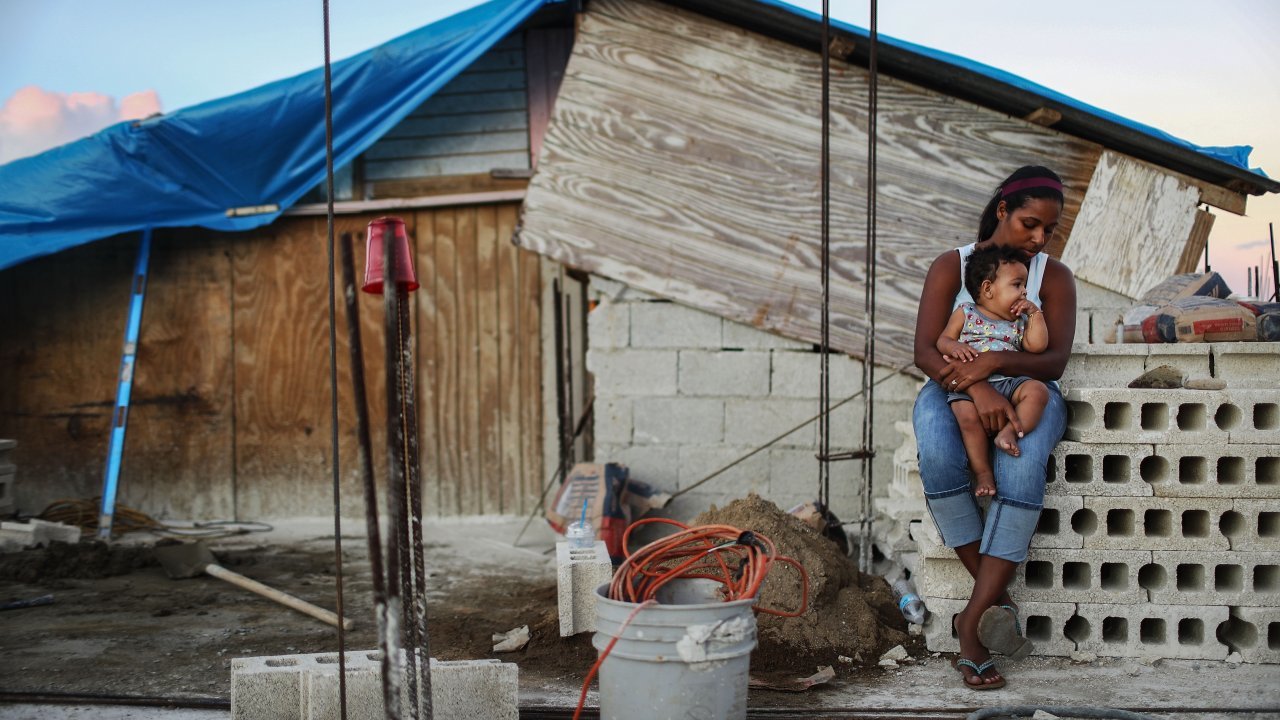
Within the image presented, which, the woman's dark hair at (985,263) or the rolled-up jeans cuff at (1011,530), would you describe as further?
the woman's dark hair at (985,263)

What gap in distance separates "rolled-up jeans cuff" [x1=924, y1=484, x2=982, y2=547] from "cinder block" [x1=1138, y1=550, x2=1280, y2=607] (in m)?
0.71

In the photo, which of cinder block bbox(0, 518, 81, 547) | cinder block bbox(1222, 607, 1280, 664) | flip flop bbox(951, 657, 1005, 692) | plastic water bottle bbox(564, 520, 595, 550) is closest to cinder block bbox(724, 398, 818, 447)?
plastic water bottle bbox(564, 520, 595, 550)

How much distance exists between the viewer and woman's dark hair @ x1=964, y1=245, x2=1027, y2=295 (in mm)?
3881

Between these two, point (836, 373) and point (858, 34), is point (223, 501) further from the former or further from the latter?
point (858, 34)

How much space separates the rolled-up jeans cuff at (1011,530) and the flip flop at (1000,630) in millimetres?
200

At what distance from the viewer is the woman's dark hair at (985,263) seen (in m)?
3.88

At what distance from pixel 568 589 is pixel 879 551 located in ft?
6.22

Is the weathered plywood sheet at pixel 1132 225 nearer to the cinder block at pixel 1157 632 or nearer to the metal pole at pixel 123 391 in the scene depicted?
the cinder block at pixel 1157 632

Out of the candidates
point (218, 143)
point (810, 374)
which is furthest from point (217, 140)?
point (810, 374)

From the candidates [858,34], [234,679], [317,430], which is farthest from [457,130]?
[234,679]

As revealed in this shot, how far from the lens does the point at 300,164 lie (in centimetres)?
640

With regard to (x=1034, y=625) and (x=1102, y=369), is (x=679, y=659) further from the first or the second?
(x=1102, y=369)

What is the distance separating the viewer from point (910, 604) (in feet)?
13.5

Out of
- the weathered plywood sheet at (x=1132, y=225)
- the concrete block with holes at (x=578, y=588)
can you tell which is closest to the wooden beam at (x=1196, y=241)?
the weathered plywood sheet at (x=1132, y=225)
